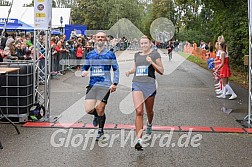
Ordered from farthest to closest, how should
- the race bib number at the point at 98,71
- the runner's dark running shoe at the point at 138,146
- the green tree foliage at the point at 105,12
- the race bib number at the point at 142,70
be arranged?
the green tree foliage at the point at 105,12, the race bib number at the point at 98,71, the race bib number at the point at 142,70, the runner's dark running shoe at the point at 138,146

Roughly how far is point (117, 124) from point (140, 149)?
202 cm

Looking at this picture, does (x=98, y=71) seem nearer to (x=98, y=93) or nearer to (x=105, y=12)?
(x=98, y=93)

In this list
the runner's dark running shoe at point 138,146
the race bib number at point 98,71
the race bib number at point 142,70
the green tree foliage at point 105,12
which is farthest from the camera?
the green tree foliage at point 105,12

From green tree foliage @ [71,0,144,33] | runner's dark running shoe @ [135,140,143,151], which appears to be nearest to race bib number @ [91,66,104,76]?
runner's dark running shoe @ [135,140,143,151]

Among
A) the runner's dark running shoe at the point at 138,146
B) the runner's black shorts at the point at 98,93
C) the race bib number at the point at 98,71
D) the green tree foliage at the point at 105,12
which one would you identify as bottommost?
the runner's dark running shoe at the point at 138,146

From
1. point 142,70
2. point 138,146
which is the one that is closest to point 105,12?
point 142,70

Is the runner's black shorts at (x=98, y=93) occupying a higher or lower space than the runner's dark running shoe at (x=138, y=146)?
higher

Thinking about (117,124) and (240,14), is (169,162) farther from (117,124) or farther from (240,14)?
(240,14)

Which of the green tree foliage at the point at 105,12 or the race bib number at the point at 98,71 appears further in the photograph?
the green tree foliage at the point at 105,12

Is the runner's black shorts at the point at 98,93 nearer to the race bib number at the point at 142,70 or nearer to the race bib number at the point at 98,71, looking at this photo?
the race bib number at the point at 98,71

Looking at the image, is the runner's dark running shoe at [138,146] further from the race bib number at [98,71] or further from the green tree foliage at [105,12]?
the green tree foliage at [105,12]

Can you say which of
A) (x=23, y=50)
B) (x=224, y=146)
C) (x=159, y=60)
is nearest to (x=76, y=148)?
(x=159, y=60)

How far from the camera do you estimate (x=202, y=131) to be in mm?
7848

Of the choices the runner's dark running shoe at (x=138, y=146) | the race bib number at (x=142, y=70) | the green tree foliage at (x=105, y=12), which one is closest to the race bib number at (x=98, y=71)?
the race bib number at (x=142, y=70)
